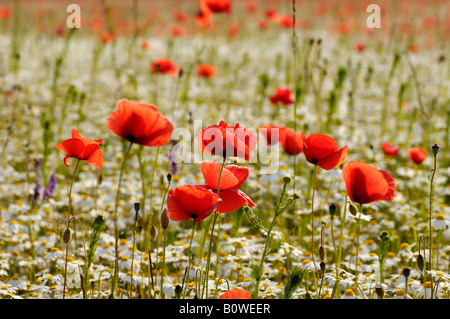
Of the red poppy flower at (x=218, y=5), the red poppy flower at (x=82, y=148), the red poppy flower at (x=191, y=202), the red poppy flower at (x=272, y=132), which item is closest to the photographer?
the red poppy flower at (x=191, y=202)

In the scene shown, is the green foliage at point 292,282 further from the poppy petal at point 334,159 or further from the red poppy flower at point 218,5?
the red poppy flower at point 218,5

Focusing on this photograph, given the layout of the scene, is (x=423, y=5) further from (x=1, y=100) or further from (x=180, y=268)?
(x=180, y=268)

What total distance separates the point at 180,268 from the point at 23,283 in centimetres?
67

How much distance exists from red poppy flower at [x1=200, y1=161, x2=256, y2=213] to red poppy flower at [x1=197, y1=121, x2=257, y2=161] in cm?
4

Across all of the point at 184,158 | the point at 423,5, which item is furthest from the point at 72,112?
the point at 423,5

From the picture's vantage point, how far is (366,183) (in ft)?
4.37

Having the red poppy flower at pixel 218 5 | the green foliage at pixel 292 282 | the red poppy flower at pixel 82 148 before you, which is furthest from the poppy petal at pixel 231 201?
the red poppy flower at pixel 218 5

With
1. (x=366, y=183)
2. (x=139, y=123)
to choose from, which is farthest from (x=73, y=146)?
(x=366, y=183)

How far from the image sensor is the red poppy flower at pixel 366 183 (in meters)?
1.31

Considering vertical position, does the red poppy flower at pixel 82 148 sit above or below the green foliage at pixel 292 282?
above

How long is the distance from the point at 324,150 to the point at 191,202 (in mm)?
417

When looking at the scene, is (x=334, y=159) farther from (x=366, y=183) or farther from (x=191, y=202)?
(x=191, y=202)

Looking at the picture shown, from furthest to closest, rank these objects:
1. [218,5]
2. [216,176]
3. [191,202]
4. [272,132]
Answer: [218,5] < [272,132] < [216,176] < [191,202]

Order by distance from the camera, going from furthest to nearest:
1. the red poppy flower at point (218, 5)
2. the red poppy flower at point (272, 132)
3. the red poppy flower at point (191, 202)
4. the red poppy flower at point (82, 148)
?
the red poppy flower at point (218, 5) < the red poppy flower at point (272, 132) < the red poppy flower at point (82, 148) < the red poppy flower at point (191, 202)
